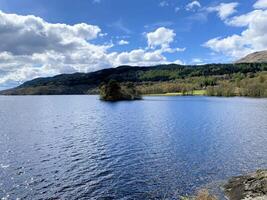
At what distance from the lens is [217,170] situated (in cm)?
3631

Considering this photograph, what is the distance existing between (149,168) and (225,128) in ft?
130

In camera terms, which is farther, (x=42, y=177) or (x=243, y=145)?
(x=243, y=145)

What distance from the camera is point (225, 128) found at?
71875 millimetres

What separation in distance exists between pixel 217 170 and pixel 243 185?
293 inches

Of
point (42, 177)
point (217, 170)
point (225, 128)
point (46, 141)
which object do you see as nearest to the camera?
point (42, 177)

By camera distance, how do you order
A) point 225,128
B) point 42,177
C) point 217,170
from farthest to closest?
point 225,128 < point 217,170 < point 42,177

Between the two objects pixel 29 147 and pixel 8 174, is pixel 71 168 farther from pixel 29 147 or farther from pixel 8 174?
pixel 29 147

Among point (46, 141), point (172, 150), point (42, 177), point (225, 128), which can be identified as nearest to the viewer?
point (42, 177)

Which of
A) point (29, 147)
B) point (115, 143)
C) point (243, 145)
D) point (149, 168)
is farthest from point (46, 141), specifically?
point (243, 145)

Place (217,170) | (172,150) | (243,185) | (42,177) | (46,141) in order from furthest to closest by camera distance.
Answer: (46,141)
(172,150)
(217,170)
(42,177)
(243,185)

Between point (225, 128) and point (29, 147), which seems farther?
point (225, 128)

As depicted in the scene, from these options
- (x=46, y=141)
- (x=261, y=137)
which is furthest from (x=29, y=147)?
(x=261, y=137)

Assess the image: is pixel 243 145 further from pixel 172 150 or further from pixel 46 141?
pixel 46 141

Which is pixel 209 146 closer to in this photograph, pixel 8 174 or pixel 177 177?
pixel 177 177
